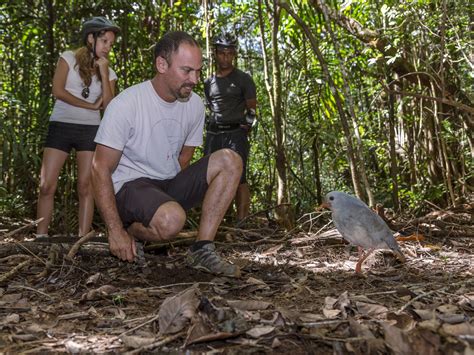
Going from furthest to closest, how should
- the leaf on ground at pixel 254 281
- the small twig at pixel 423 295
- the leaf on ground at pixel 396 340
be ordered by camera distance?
Answer: the leaf on ground at pixel 254 281, the small twig at pixel 423 295, the leaf on ground at pixel 396 340

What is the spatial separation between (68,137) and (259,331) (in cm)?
299

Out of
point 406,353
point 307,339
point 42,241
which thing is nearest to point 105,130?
point 42,241

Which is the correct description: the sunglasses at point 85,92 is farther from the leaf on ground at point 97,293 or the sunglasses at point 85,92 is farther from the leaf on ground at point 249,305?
the leaf on ground at point 249,305

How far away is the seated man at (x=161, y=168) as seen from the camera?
350 centimetres

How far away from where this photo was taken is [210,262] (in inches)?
140

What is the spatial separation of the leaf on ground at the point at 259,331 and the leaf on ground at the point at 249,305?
0.33 metres

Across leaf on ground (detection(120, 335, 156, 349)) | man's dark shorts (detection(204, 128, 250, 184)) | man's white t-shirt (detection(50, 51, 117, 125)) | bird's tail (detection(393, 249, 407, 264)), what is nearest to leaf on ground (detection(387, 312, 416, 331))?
leaf on ground (detection(120, 335, 156, 349))

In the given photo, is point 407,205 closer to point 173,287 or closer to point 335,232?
point 335,232

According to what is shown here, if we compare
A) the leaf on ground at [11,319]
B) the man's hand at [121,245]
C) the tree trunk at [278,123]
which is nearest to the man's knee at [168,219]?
the man's hand at [121,245]

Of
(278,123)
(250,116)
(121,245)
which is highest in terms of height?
(250,116)

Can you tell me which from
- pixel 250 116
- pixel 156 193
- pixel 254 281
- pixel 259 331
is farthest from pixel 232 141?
pixel 259 331

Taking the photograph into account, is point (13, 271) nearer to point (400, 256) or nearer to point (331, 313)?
point (331, 313)

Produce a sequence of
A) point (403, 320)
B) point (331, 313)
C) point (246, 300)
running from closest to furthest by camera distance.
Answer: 1. point (403, 320)
2. point (331, 313)
3. point (246, 300)

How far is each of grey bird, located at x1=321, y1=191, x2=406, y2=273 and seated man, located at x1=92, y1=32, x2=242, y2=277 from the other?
69 cm
